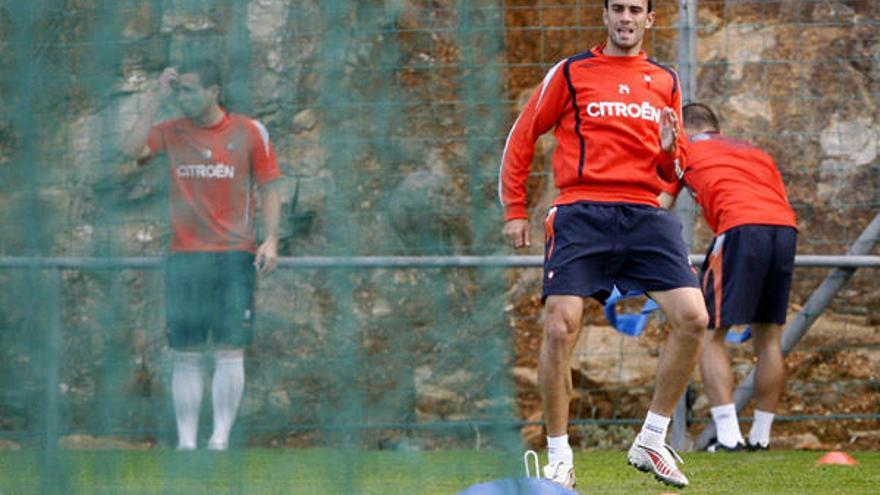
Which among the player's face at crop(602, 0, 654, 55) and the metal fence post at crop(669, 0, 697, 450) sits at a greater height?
the player's face at crop(602, 0, 654, 55)

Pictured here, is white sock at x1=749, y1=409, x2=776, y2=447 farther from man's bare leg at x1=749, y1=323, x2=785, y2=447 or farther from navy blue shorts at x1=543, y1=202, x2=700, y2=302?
navy blue shorts at x1=543, y1=202, x2=700, y2=302

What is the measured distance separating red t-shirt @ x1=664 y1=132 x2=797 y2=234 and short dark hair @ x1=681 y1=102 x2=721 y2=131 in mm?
51

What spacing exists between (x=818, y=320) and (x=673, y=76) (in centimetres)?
353

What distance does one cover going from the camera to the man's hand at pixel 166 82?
3332 millimetres

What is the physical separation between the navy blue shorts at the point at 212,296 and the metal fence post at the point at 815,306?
5.64m

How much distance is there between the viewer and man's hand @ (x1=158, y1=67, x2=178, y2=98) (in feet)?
10.9

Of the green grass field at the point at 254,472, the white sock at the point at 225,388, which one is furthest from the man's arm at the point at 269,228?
the green grass field at the point at 254,472

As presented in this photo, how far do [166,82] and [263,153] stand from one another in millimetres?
236

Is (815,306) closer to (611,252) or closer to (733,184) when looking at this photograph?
(733,184)

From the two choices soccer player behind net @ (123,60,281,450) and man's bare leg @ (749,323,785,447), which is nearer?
soccer player behind net @ (123,60,281,450)

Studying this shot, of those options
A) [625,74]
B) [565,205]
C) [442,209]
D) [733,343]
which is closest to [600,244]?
[565,205]

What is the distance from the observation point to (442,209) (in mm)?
3373

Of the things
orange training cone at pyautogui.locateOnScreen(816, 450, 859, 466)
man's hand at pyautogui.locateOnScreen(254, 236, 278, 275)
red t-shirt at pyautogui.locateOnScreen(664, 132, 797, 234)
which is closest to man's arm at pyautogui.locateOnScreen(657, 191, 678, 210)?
red t-shirt at pyautogui.locateOnScreen(664, 132, 797, 234)

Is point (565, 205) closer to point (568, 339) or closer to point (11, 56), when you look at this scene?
point (568, 339)
